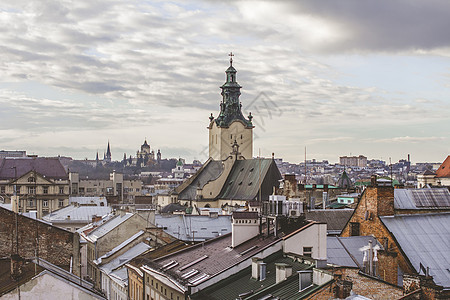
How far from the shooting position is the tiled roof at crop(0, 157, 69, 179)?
116m

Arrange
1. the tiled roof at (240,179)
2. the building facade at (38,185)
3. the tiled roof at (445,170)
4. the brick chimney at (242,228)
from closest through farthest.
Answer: the brick chimney at (242,228), the tiled roof at (240,179), the building facade at (38,185), the tiled roof at (445,170)

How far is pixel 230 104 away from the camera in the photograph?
134625mm

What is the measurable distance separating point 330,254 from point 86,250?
28.8m

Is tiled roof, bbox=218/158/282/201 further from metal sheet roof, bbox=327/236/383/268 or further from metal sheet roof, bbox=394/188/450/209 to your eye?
metal sheet roof, bbox=327/236/383/268

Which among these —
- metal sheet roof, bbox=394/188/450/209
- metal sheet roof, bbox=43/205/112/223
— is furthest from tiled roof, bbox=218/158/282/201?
metal sheet roof, bbox=394/188/450/209

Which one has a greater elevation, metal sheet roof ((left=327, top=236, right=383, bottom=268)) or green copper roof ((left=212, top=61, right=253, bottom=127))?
green copper roof ((left=212, top=61, right=253, bottom=127))

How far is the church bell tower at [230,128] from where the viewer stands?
5241 inches

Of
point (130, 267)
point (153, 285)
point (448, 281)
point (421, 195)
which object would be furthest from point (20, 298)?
point (421, 195)

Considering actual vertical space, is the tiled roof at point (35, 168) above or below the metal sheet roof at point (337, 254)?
above

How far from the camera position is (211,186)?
117m

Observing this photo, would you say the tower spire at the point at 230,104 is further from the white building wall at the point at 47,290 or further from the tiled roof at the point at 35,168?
the white building wall at the point at 47,290

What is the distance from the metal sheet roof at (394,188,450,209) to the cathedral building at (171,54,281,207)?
5523 cm

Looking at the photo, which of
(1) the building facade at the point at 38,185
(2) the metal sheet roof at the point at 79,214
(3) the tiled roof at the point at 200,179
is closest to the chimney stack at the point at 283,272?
(2) the metal sheet roof at the point at 79,214

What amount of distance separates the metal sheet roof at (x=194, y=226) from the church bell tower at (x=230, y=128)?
2911 inches
